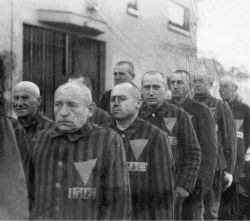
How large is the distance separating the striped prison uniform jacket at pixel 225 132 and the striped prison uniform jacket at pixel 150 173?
2270 millimetres

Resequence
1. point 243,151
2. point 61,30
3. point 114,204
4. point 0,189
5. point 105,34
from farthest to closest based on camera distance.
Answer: point 105,34 < point 61,30 < point 243,151 < point 114,204 < point 0,189

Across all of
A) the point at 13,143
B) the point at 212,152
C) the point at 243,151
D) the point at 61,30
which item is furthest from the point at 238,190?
the point at 13,143

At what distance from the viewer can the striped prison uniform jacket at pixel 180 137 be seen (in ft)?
16.6

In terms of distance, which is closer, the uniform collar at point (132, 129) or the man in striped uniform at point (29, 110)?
the uniform collar at point (132, 129)

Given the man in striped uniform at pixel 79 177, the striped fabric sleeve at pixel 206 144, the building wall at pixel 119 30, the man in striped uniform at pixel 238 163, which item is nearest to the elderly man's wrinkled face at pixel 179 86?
the striped fabric sleeve at pixel 206 144

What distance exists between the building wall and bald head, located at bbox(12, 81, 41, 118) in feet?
6.98

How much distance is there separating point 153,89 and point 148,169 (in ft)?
3.58

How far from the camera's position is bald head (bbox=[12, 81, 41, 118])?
193 inches

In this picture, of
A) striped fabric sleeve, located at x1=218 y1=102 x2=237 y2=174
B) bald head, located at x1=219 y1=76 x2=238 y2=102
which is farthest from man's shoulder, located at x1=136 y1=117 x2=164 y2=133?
bald head, located at x1=219 y1=76 x2=238 y2=102

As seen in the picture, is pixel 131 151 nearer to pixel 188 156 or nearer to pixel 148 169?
pixel 148 169

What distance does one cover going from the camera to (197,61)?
229 inches

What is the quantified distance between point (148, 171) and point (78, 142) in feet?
3.40

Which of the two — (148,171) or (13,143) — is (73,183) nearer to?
(13,143)

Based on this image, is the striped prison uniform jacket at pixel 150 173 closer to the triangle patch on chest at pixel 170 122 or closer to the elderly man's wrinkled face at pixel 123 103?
the elderly man's wrinkled face at pixel 123 103
